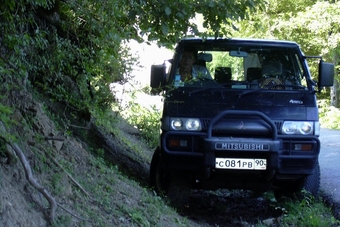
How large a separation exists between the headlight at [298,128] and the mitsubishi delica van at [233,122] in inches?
0.5

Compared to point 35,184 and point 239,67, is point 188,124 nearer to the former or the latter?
point 239,67

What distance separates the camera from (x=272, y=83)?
324 inches

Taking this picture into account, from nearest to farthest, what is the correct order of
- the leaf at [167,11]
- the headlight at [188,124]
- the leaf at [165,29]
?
the leaf at [167,11], the leaf at [165,29], the headlight at [188,124]

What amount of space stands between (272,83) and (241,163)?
1385mm

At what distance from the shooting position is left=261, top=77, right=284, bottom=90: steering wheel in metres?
8.16

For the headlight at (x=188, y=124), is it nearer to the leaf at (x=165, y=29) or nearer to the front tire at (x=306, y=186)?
the leaf at (x=165, y=29)

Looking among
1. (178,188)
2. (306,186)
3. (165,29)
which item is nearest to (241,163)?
(178,188)

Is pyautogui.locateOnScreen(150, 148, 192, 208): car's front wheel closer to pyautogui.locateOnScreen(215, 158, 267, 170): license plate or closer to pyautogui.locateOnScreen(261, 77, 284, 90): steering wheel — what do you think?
pyautogui.locateOnScreen(215, 158, 267, 170): license plate

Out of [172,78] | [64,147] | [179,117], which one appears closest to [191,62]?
[172,78]

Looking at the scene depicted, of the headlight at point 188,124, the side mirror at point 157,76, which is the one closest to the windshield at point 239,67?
the side mirror at point 157,76

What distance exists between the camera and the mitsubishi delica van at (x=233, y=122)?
24.5 ft

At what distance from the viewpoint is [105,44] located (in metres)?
7.14

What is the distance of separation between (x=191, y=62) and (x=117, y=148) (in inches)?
117

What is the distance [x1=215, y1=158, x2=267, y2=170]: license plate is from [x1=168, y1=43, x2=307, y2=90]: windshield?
1.11m
